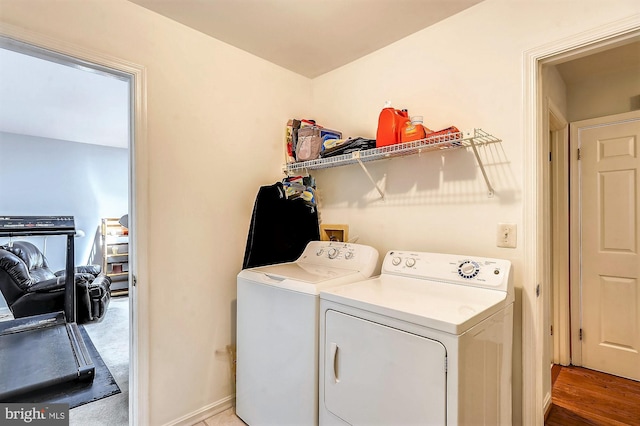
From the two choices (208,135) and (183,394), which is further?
(208,135)

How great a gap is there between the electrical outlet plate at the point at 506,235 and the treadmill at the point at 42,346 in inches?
112

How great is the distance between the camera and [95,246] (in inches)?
201

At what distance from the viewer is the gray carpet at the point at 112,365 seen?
187 cm

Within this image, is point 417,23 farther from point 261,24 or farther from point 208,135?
point 208,135

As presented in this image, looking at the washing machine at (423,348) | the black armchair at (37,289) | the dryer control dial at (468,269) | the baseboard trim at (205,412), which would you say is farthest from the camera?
the black armchair at (37,289)

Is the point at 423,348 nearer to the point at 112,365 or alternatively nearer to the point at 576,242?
the point at 576,242

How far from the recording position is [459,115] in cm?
171

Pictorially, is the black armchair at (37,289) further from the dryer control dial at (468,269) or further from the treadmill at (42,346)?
the dryer control dial at (468,269)

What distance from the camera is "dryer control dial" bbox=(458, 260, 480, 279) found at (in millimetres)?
1427

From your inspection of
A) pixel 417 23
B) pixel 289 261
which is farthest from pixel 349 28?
pixel 289 261

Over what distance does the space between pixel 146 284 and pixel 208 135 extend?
3.10 feet

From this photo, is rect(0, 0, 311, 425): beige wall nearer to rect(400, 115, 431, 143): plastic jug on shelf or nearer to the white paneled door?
rect(400, 115, 431, 143): plastic jug on shelf

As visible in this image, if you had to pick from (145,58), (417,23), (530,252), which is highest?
(417,23)

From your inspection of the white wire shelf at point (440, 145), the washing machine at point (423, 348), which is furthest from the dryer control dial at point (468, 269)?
the white wire shelf at point (440, 145)
